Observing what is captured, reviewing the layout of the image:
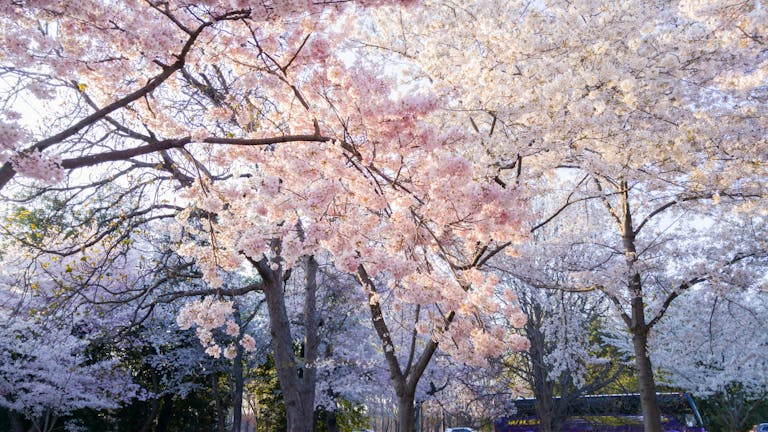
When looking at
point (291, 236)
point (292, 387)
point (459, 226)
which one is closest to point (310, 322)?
point (292, 387)

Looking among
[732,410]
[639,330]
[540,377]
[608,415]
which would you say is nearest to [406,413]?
[639,330]

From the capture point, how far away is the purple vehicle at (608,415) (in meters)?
17.3

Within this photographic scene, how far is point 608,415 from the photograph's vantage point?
1811cm

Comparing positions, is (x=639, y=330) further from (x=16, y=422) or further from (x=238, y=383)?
(x=16, y=422)

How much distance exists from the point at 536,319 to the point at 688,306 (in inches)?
234

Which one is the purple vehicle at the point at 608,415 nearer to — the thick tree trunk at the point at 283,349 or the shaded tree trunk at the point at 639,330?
the shaded tree trunk at the point at 639,330

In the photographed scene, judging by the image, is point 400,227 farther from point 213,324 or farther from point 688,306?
point 688,306

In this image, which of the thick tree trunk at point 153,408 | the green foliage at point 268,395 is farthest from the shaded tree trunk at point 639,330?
the thick tree trunk at point 153,408

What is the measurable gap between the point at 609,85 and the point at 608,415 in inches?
562

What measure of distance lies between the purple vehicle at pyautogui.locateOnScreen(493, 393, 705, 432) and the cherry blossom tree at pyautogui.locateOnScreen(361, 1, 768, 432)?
25.7ft

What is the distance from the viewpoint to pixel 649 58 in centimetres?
809

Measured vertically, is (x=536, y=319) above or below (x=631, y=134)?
below

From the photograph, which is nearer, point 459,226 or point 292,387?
point 459,226

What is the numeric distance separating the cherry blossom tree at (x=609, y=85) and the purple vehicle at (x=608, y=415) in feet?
25.7
